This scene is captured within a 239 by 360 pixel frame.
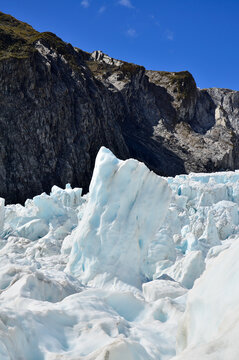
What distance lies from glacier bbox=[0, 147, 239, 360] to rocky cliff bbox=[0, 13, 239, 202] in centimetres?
2072

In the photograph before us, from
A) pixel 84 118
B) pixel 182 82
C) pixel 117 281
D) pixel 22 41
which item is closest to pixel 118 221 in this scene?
pixel 117 281

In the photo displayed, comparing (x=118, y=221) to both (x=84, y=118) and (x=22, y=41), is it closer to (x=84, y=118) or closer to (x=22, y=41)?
(x=84, y=118)

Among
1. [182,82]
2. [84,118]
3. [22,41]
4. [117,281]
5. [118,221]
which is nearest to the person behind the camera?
[117,281]

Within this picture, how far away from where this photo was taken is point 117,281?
25.7 ft

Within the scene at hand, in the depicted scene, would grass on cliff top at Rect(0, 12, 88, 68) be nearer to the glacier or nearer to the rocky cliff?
the rocky cliff

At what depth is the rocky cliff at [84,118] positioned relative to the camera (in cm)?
3769

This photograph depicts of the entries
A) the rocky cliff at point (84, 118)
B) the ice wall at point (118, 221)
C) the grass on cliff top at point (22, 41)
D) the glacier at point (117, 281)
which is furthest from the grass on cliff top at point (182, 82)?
the ice wall at point (118, 221)

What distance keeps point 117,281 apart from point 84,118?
38184mm

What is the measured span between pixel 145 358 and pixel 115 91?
56.6m

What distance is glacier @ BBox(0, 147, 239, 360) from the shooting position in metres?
2.63

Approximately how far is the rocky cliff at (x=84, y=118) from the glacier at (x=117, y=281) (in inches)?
816

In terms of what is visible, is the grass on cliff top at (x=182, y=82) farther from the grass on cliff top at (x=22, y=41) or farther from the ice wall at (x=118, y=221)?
the ice wall at (x=118, y=221)

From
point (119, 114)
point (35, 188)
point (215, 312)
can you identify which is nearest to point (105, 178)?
point (215, 312)

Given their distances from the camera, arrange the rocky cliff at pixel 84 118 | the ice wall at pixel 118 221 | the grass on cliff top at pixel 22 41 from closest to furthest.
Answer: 1. the ice wall at pixel 118 221
2. the rocky cliff at pixel 84 118
3. the grass on cliff top at pixel 22 41
